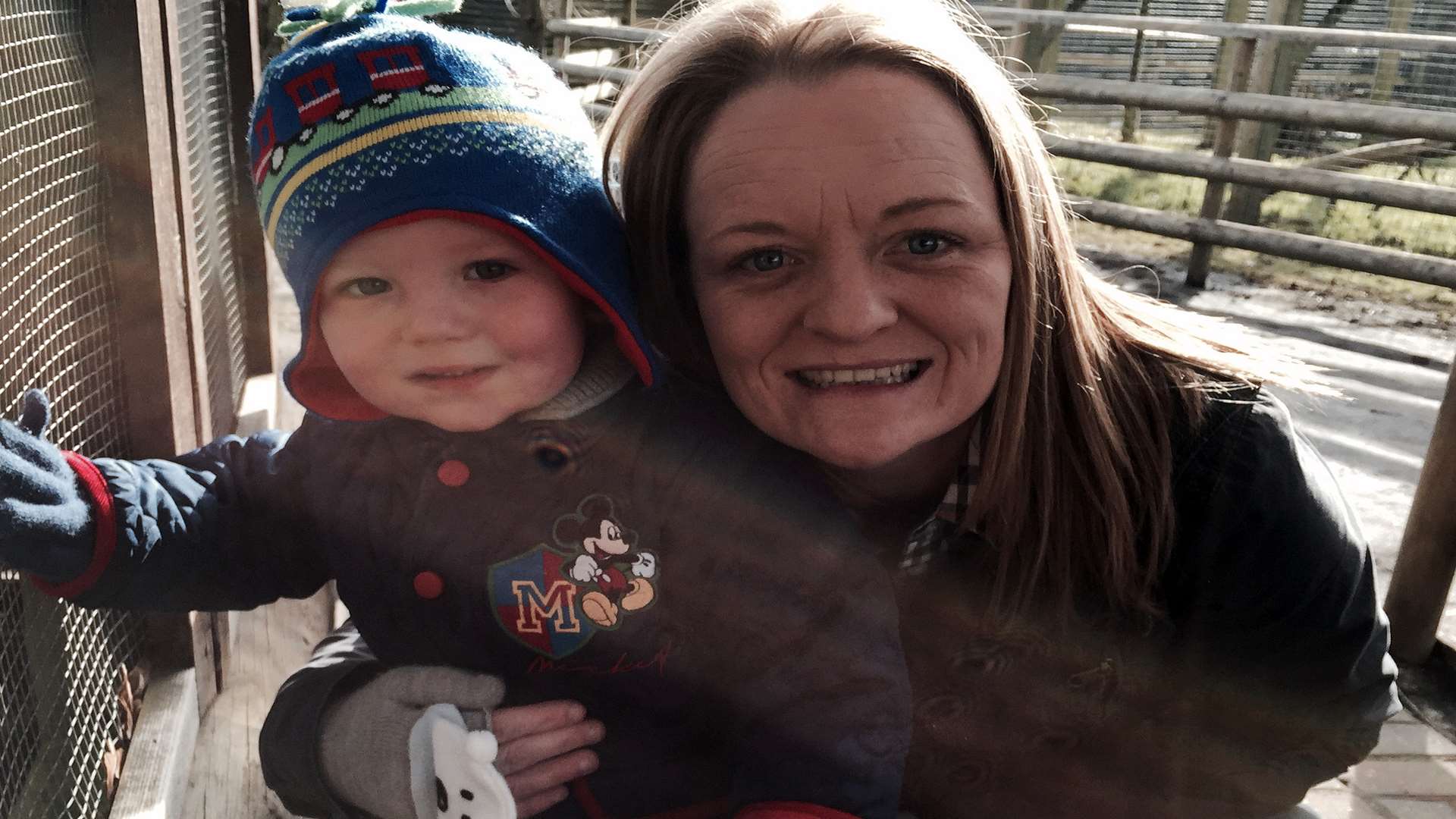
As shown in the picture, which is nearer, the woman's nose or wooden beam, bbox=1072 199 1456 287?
the woman's nose

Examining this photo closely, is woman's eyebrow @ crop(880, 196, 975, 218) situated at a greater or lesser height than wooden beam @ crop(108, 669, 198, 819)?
greater

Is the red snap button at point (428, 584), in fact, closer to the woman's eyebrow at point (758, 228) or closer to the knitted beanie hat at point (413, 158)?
the knitted beanie hat at point (413, 158)

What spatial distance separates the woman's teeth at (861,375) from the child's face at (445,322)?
31cm

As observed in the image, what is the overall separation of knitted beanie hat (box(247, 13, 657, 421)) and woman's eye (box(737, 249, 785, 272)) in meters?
0.15

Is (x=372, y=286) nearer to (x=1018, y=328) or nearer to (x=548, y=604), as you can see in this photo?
(x=548, y=604)

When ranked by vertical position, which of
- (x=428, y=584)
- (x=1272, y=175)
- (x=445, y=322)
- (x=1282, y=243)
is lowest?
(x=1282, y=243)

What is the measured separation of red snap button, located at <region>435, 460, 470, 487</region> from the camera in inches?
61.5

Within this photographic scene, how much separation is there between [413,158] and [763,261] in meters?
0.44

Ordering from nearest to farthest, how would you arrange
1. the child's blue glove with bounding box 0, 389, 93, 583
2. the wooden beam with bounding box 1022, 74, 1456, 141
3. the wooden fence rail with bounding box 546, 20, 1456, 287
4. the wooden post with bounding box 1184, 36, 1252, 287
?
1. the child's blue glove with bounding box 0, 389, 93, 583
2. the wooden beam with bounding box 1022, 74, 1456, 141
3. the wooden fence rail with bounding box 546, 20, 1456, 287
4. the wooden post with bounding box 1184, 36, 1252, 287

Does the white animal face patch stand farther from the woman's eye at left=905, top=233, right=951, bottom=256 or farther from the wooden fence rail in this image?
the wooden fence rail

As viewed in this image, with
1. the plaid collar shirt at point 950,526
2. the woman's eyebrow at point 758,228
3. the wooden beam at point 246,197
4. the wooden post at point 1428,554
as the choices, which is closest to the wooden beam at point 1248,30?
the wooden post at point 1428,554

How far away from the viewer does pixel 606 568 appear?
1.54 meters

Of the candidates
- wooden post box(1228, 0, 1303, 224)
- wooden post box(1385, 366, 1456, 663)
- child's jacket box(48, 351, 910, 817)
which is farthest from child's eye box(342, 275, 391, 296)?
wooden post box(1228, 0, 1303, 224)

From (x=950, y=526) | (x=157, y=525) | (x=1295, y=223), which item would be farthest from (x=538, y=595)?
(x=1295, y=223)
